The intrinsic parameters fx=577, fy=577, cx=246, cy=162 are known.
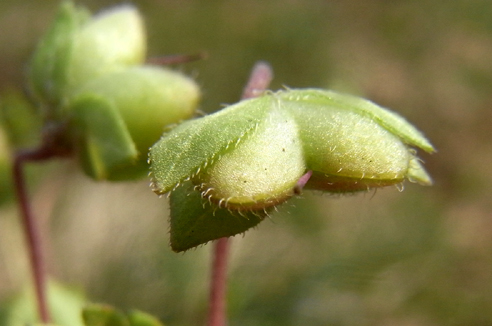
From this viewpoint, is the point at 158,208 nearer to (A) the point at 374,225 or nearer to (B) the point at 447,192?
(A) the point at 374,225

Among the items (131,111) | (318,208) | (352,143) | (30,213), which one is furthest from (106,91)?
(318,208)

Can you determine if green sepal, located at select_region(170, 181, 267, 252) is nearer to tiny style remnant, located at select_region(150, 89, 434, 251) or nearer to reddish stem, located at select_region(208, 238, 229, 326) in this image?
tiny style remnant, located at select_region(150, 89, 434, 251)

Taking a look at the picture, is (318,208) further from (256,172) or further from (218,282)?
(256,172)

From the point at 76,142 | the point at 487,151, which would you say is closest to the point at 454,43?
the point at 487,151

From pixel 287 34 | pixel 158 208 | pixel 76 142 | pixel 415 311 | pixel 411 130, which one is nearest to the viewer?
pixel 411 130

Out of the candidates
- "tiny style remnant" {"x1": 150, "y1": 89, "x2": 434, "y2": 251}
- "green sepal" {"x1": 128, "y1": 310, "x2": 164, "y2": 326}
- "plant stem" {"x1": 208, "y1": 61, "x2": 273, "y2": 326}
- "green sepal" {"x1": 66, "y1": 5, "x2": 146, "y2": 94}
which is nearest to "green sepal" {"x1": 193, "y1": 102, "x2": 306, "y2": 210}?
"tiny style remnant" {"x1": 150, "y1": 89, "x2": 434, "y2": 251}

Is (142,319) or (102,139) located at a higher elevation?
(102,139)
